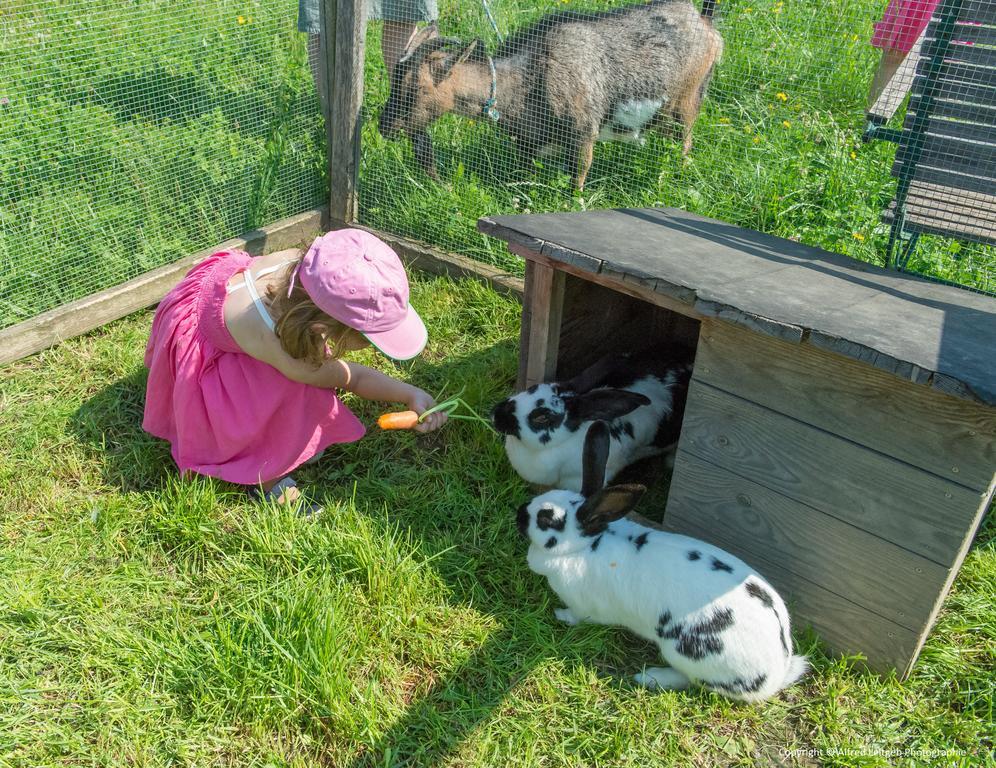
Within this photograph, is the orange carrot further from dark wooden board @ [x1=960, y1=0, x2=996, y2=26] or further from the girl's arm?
dark wooden board @ [x1=960, y1=0, x2=996, y2=26]

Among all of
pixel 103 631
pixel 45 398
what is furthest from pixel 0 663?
pixel 45 398

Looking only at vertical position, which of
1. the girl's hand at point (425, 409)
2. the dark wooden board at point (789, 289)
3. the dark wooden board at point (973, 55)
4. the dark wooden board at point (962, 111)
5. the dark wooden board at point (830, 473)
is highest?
the dark wooden board at point (973, 55)

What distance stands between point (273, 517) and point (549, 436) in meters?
0.97

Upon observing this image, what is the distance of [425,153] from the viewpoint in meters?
4.89

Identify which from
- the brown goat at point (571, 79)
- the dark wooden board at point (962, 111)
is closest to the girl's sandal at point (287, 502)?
the brown goat at point (571, 79)

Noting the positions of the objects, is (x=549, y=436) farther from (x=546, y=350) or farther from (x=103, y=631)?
(x=103, y=631)

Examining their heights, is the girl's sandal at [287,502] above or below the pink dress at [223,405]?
below

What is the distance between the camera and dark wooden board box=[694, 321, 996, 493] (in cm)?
215

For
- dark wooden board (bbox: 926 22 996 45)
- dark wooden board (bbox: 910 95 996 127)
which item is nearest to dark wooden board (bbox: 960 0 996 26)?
dark wooden board (bbox: 926 22 996 45)

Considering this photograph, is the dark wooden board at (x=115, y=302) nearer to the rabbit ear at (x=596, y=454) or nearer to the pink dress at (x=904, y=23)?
the rabbit ear at (x=596, y=454)

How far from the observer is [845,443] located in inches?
93.8

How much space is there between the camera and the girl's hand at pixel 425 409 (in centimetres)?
315

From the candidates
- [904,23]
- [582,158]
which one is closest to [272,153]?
[582,158]

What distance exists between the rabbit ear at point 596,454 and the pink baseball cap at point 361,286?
612 millimetres
